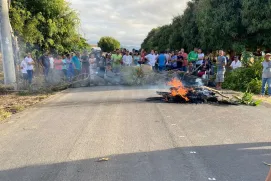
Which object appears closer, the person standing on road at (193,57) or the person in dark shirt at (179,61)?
the person standing on road at (193,57)

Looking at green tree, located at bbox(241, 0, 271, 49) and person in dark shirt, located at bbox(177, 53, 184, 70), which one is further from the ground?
green tree, located at bbox(241, 0, 271, 49)

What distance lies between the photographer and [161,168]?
14.3 ft

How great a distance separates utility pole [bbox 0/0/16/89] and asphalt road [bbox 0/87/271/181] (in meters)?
5.55

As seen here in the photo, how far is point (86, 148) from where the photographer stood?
17.3 feet

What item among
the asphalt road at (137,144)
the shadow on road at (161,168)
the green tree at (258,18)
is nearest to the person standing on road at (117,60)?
the green tree at (258,18)

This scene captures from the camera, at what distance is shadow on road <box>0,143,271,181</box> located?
408 centimetres

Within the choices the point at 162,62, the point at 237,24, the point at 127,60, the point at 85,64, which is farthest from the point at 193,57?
the point at 85,64

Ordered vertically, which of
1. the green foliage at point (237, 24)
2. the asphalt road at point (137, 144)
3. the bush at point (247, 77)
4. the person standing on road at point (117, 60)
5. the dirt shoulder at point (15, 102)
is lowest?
the dirt shoulder at point (15, 102)

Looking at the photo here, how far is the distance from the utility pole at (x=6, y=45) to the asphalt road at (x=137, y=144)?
218 inches

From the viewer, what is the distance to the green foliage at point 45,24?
679 inches

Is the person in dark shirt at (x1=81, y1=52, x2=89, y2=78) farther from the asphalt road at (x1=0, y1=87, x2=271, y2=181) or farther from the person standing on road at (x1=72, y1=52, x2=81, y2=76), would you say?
the asphalt road at (x1=0, y1=87, x2=271, y2=181)

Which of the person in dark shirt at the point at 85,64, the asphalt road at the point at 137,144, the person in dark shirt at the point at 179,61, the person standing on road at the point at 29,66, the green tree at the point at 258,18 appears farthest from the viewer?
the person in dark shirt at the point at 179,61

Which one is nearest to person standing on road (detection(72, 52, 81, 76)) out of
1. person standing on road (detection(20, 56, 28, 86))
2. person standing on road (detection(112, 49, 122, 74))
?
person standing on road (detection(112, 49, 122, 74))

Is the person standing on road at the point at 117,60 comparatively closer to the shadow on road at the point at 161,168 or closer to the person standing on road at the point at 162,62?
the person standing on road at the point at 162,62
